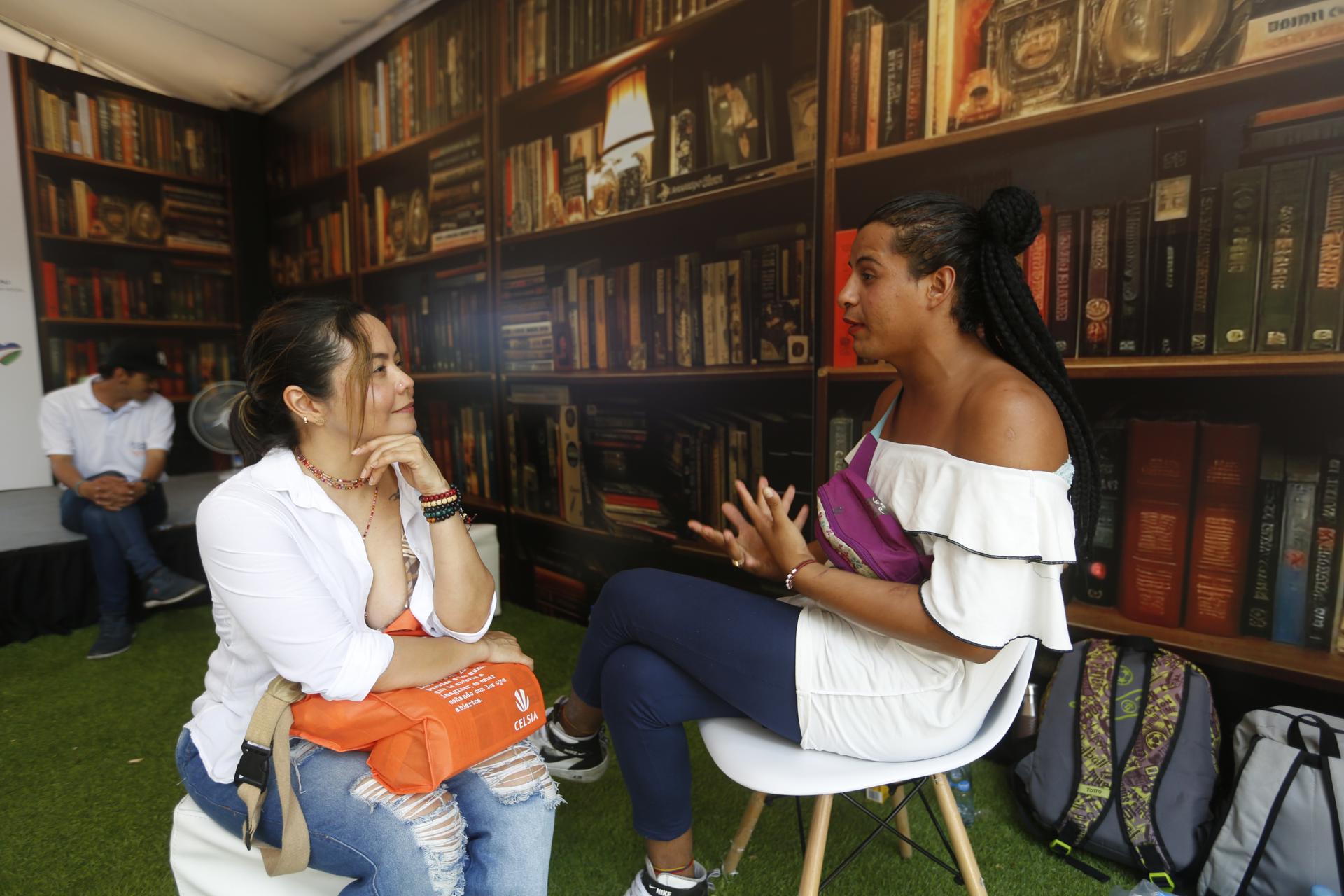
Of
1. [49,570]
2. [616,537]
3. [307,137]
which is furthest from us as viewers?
[307,137]

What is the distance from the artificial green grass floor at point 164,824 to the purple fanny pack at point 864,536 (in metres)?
0.78

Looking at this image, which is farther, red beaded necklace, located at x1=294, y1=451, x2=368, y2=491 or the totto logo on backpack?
the totto logo on backpack

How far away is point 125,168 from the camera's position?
13.0 feet

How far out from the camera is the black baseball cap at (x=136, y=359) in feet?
9.46

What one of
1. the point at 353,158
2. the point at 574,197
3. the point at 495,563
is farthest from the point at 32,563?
the point at 574,197

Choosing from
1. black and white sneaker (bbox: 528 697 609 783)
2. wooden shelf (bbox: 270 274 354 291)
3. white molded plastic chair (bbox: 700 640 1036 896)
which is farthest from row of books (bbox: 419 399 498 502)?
white molded plastic chair (bbox: 700 640 1036 896)

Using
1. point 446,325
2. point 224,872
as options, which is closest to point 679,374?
point 446,325

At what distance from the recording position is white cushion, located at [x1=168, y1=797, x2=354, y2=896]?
Result: 103 cm

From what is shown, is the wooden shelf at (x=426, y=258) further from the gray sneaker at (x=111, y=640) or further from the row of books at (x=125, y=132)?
the gray sneaker at (x=111, y=640)

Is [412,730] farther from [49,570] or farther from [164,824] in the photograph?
[49,570]

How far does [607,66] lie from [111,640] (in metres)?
2.83

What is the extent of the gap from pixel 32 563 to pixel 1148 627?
379 cm

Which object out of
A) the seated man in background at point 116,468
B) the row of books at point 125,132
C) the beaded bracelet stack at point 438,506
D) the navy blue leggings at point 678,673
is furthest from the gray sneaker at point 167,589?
the row of books at point 125,132

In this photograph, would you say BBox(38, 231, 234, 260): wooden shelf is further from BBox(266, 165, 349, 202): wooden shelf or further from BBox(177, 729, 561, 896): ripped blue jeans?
BBox(177, 729, 561, 896): ripped blue jeans
